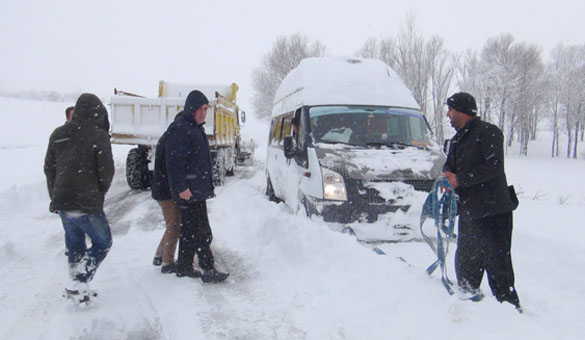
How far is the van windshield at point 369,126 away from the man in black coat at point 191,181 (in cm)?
199

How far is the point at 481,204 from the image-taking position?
301cm

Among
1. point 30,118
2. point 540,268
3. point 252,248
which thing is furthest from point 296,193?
point 30,118

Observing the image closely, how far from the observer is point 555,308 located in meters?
3.42

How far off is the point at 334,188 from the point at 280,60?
3649 centimetres

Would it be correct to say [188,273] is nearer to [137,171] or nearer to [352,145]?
[352,145]

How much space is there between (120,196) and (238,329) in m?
7.23

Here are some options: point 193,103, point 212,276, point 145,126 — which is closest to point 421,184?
point 212,276

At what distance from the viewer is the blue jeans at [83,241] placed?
3223 millimetres

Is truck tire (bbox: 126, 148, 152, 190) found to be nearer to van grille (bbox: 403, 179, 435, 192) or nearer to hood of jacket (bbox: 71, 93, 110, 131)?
hood of jacket (bbox: 71, 93, 110, 131)

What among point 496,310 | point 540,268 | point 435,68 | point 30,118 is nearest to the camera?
point 496,310

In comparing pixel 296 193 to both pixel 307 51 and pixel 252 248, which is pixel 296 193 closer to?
pixel 252 248

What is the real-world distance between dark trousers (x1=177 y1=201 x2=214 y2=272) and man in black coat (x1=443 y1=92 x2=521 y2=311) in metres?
2.36

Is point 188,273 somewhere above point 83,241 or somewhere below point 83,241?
below

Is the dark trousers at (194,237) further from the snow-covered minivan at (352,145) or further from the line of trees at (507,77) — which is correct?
the line of trees at (507,77)
